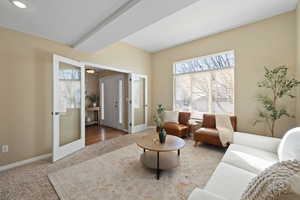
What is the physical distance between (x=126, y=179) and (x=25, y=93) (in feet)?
8.47

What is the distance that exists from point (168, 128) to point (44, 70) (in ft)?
10.9

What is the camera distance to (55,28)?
2.39 meters

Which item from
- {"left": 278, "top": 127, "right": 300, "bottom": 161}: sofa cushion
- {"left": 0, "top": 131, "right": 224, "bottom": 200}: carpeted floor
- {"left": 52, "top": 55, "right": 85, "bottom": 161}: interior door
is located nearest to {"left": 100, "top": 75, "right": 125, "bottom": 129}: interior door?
{"left": 52, "top": 55, "right": 85, "bottom": 161}: interior door

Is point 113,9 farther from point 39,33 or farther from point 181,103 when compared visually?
point 181,103

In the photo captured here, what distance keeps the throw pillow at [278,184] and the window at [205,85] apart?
3048 mm

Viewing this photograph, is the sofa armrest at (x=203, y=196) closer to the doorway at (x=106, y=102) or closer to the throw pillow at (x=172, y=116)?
the throw pillow at (x=172, y=116)

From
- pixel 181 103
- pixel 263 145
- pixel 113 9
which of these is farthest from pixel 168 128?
pixel 113 9

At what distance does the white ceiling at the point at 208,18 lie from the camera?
2.35 meters

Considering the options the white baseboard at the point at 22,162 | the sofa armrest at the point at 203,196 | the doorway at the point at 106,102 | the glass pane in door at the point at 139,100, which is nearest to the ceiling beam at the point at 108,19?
the doorway at the point at 106,102

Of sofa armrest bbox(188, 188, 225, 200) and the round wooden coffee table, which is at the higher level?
sofa armrest bbox(188, 188, 225, 200)

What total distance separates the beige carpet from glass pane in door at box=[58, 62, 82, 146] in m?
0.98

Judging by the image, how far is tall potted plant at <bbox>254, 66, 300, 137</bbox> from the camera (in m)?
2.49

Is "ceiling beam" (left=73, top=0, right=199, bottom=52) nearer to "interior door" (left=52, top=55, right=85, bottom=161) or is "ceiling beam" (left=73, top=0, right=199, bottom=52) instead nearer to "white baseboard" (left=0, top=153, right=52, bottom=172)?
"interior door" (left=52, top=55, right=85, bottom=161)

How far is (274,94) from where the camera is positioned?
269 cm
